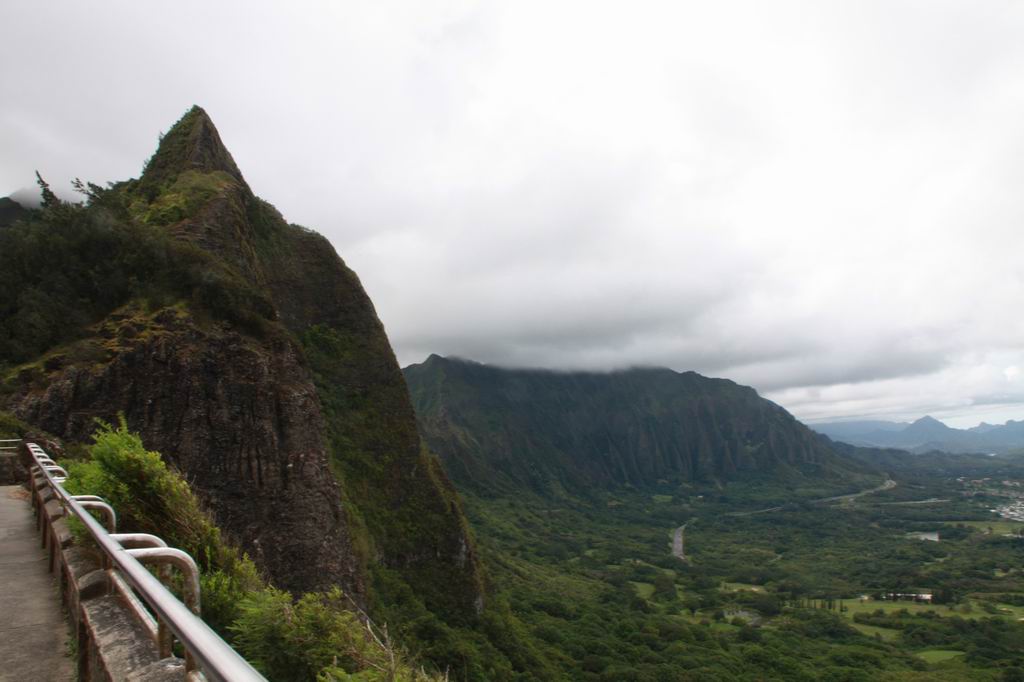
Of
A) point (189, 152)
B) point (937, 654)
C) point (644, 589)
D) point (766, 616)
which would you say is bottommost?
point (766, 616)

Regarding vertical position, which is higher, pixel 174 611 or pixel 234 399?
pixel 234 399

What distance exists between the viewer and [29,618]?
6.96 metres

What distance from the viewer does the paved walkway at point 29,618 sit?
19.0 feet

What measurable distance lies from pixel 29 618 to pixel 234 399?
97.3 ft

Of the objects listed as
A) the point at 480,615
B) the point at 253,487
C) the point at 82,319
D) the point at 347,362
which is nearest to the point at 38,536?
the point at 253,487

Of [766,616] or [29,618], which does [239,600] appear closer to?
[29,618]

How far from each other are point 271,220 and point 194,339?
4629 cm

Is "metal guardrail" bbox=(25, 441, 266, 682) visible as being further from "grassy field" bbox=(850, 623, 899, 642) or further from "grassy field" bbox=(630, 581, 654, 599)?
"grassy field" bbox=(630, 581, 654, 599)

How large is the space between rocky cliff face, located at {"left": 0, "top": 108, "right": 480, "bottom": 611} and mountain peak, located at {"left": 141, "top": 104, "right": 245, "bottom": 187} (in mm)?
271

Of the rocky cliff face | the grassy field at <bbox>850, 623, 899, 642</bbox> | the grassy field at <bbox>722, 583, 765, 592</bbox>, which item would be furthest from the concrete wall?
the grassy field at <bbox>722, 583, 765, 592</bbox>

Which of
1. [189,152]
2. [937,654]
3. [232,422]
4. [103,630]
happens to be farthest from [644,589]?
[103,630]

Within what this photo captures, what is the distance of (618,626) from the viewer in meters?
116

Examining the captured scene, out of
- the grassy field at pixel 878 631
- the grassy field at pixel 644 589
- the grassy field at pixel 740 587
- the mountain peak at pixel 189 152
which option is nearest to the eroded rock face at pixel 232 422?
the mountain peak at pixel 189 152

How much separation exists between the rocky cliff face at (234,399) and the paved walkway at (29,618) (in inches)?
622
